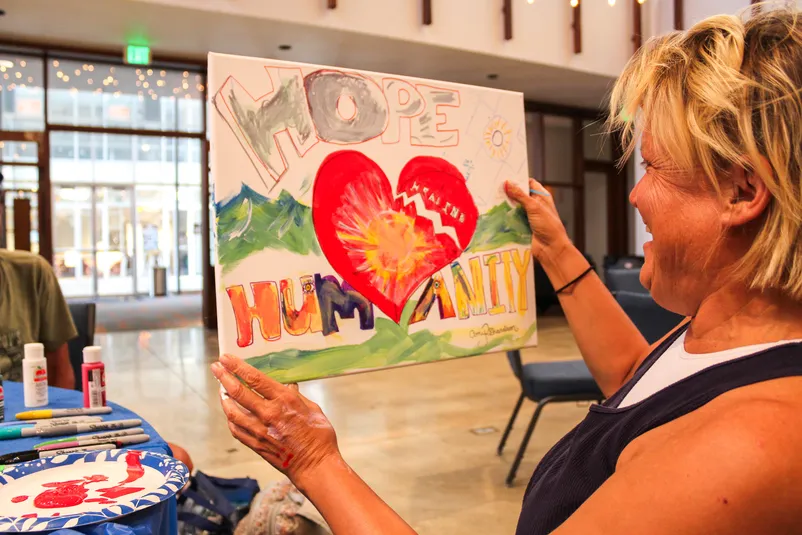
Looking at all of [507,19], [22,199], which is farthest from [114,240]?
[507,19]

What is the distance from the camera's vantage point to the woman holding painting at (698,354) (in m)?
0.62

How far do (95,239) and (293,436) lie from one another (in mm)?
12648

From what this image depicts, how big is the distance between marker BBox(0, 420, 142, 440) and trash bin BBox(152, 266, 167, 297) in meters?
12.1

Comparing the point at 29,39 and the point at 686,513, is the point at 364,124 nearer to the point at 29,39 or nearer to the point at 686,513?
the point at 686,513

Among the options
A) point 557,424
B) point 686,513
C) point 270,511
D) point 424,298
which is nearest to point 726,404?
point 686,513

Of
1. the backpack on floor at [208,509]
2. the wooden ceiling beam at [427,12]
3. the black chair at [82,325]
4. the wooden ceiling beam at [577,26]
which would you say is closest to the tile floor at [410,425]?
the backpack on floor at [208,509]

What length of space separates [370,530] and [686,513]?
40cm

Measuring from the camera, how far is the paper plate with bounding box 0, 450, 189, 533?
0.98 m

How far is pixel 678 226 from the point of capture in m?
0.83

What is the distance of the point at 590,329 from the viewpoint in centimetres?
136

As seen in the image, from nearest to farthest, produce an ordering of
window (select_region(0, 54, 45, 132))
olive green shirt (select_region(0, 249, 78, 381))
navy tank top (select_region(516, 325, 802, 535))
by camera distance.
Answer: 1. navy tank top (select_region(516, 325, 802, 535))
2. olive green shirt (select_region(0, 249, 78, 381))
3. window (select_region(0, 54, 45, 132))

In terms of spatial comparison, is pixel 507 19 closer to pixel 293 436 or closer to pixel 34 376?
pixel 34 376
